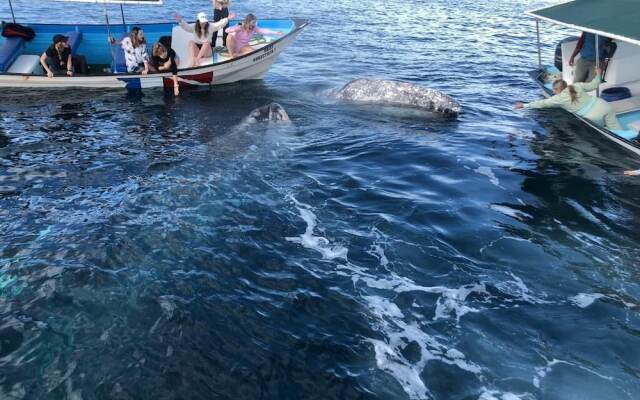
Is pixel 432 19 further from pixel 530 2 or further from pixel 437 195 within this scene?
pixel 437 195

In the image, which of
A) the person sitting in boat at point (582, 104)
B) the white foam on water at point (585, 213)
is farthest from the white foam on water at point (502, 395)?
the person sitting in boat at point (582, 104)

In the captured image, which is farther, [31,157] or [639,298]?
[31,157]

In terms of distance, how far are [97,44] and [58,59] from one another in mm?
2471

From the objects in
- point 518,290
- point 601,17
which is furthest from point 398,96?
point 518,290

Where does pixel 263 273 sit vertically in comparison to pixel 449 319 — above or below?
above

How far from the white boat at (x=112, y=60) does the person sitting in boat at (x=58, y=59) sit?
32 centimetres

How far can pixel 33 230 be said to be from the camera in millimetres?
9938

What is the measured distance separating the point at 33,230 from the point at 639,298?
1122 centimetres

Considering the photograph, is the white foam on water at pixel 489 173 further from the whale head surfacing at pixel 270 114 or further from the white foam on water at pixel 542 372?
the whale head surfacing at pixel 270 114

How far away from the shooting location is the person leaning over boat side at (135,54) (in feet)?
60.8

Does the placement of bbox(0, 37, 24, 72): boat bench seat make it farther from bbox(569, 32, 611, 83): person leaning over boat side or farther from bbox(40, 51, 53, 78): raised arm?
bbox(569, 32, 611, 83): person leaning over boat side

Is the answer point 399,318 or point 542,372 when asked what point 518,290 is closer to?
point 542,372

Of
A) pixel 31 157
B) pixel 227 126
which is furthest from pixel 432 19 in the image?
pixel 31 157

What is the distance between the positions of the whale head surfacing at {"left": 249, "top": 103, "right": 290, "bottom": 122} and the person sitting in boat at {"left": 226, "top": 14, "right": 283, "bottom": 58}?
12.8 feet
